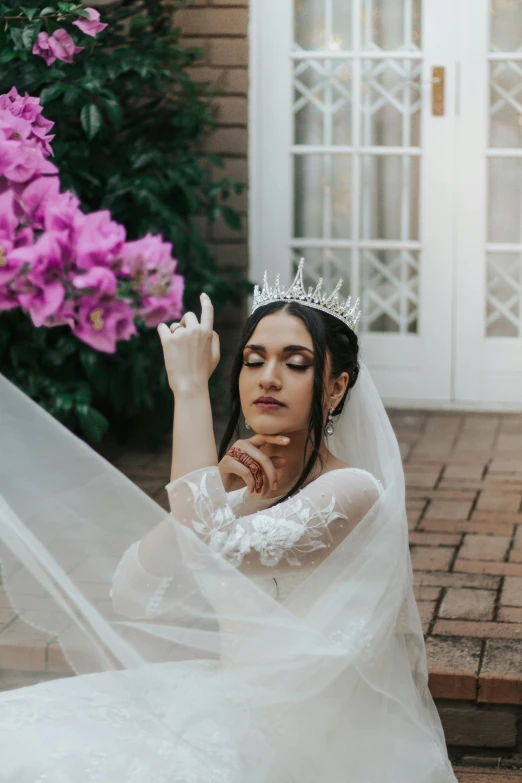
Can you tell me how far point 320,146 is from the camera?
5488 millimetres

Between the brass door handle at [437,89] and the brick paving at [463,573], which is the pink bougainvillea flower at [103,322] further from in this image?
the brass door handle at [437,89]

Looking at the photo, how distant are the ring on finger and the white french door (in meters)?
3.64

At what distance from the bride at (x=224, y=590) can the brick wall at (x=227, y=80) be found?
3334 mm

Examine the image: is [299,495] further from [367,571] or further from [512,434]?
[512,434]

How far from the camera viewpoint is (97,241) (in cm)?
88

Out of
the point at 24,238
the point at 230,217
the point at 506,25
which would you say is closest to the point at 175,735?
the point at 24,238

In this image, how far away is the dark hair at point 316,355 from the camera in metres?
2.02

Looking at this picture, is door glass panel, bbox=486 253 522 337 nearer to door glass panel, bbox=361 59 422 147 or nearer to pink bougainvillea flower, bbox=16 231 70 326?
door glass panel, bbox=361 59 422 147

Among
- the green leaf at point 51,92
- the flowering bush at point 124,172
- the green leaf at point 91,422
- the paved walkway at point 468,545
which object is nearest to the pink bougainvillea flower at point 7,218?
the paved walkway at point 468,545

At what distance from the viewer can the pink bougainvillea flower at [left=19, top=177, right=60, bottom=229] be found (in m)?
0.95

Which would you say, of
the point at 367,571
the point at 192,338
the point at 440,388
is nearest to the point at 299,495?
the point at 367,571

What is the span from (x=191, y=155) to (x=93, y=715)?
3294 mm

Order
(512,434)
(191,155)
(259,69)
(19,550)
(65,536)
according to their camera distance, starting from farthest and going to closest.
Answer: (259,69) → (512,434) → (191,155) → (65,536) → (19,550)

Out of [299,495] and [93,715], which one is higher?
[299,495]
